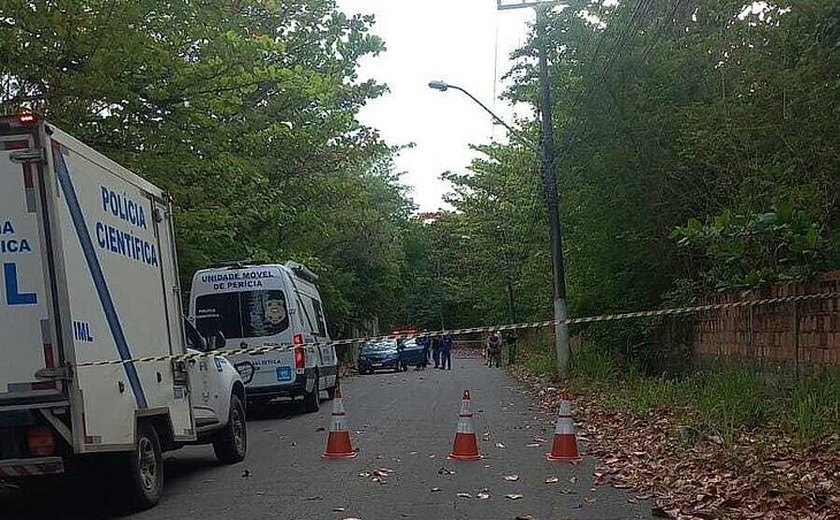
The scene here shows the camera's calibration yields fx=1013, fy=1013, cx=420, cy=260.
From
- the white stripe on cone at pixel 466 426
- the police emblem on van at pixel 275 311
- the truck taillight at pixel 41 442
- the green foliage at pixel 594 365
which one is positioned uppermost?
the police emblem on van at pixel 275 311

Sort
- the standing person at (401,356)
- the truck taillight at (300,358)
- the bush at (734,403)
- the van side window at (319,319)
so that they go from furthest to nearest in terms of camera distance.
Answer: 1. the standing person at (401,356)
2. the van side window at (319,319)
3. the truck taillight at (300,358)
4. the bush at (734,403)

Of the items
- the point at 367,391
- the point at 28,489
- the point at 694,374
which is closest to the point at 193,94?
the point at 28,489

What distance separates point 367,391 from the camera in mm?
23766

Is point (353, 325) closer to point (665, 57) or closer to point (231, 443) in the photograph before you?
point (665, 57)

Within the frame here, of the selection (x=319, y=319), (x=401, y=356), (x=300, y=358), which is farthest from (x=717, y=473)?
(x=401, y=356)

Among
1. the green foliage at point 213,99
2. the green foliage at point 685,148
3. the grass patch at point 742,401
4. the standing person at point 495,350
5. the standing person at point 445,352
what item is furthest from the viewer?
the standing person at point 495,350

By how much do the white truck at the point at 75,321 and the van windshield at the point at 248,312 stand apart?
7.03 metres

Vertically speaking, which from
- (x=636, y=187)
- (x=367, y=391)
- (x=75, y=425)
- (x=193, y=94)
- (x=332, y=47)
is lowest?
(x=367, y=391)

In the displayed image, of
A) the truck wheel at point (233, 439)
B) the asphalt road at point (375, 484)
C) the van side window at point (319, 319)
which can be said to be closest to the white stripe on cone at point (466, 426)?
the asphalt road at point (375, 484)

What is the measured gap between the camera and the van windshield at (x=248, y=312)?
625 inches

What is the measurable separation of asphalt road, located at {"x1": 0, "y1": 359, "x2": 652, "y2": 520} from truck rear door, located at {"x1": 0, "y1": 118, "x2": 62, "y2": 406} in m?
1.59

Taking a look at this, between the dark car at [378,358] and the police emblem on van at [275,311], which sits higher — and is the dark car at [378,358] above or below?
below

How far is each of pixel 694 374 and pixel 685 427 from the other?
6016 millimetres

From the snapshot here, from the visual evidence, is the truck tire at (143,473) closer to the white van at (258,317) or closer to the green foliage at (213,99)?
the green foliage at (213,99)
